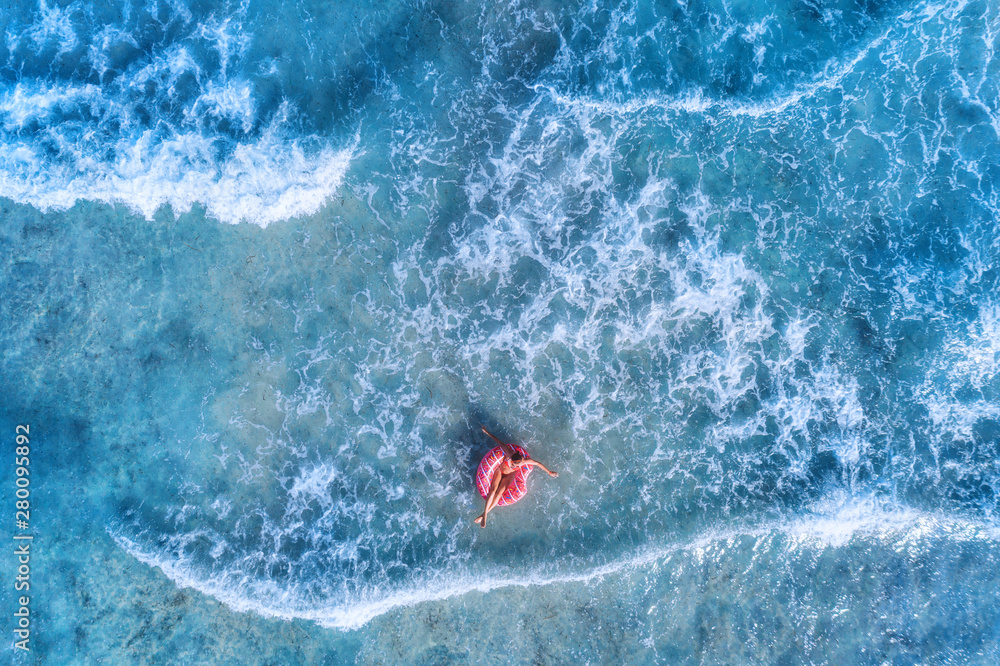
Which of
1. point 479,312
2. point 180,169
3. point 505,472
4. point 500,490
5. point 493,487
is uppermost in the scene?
point 180,169

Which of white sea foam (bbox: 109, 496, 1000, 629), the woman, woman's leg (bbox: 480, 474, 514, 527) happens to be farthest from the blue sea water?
woman's leg (bbox: 480, 474, 514, 527)

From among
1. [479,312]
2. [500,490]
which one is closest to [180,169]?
[479,312]

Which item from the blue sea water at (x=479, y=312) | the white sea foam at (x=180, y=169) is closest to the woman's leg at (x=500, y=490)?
the blue sea water at (x=479, y=312)

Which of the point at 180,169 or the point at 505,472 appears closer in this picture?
the point at 505,472

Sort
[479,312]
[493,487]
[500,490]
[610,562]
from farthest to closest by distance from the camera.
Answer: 1. [479,312]
2. [610,562]
3. [500,490]
4. [493,487]

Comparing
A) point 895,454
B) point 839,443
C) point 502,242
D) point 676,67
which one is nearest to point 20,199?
point 502,242

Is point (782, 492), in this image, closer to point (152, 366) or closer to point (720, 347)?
point (720, 347)

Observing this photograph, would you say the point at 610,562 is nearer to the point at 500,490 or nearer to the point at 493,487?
the point at 500,490
